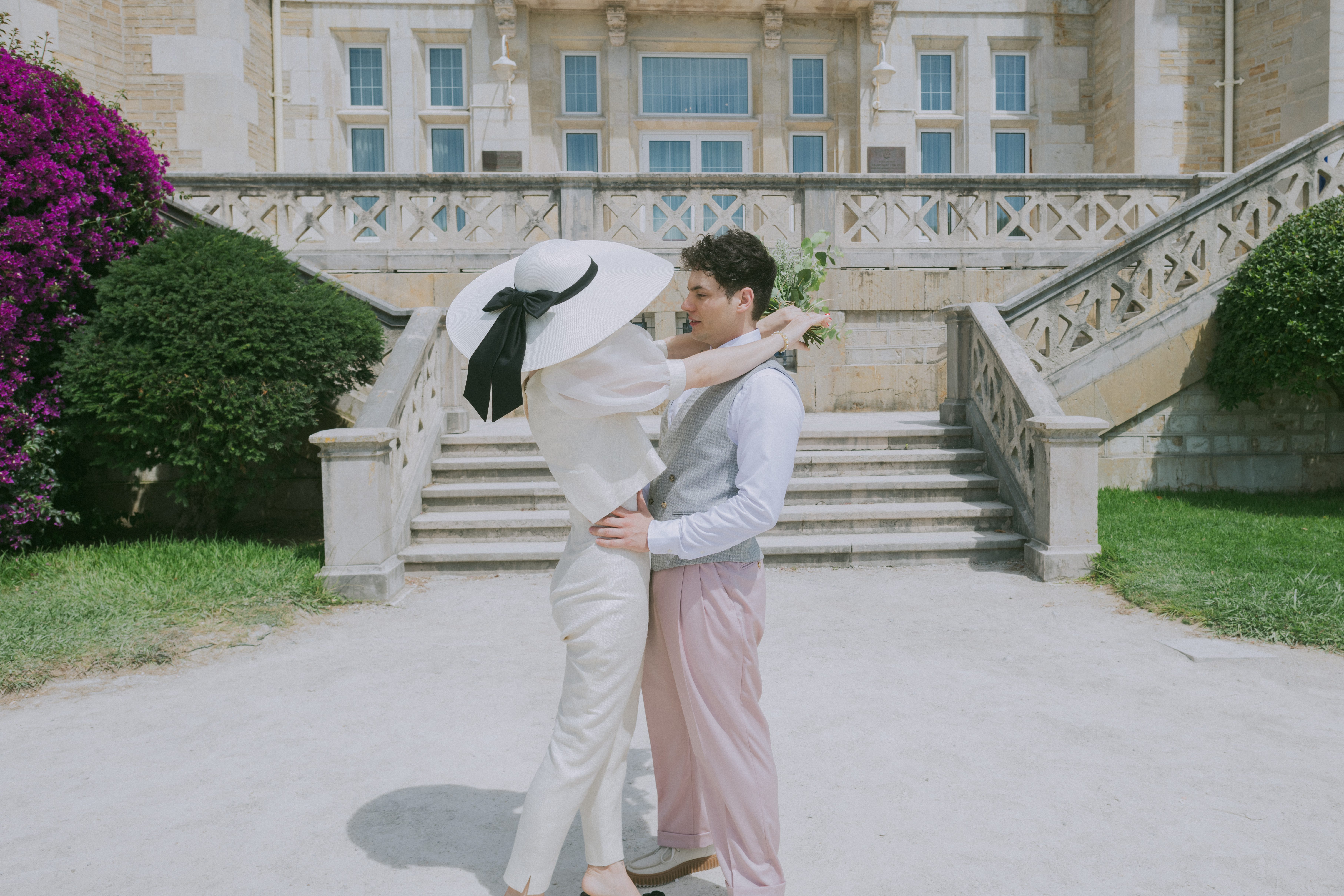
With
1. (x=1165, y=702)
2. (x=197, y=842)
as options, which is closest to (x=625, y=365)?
(x=197, y=842)

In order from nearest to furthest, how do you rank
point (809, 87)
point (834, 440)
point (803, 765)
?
point (803, 765)
point (834, 440)
point (809, 87)

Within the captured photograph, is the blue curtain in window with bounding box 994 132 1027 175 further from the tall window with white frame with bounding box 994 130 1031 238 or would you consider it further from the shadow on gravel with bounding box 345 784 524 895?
the shadow on gravel with bounding box 345 784 524 895

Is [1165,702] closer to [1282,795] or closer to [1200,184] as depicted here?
[1282,795]

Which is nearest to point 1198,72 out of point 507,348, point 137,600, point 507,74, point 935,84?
point 935,84

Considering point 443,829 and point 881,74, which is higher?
point 881,74

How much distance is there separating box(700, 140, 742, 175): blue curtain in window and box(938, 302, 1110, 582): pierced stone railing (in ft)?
32.5

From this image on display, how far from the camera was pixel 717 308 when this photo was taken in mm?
2496

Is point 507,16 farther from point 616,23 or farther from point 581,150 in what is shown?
point 581,150

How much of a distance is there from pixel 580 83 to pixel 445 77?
263cm

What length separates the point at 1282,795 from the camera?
3.18m

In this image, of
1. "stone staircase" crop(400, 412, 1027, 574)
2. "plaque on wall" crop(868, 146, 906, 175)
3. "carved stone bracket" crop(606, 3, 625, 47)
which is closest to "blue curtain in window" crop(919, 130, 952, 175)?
"plaque on wall" crop(868, 146, 906, 175)

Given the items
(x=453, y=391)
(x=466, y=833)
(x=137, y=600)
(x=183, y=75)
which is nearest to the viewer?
(x=466, y=833)

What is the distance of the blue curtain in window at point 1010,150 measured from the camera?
59.4 feet

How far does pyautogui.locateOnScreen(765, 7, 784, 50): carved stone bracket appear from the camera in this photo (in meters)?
16.6
